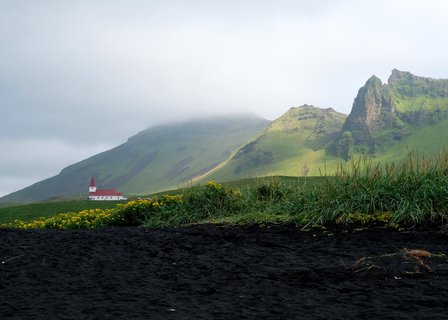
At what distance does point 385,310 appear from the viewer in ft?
12.6

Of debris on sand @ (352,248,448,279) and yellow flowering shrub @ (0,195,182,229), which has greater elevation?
yellow flowering shrub @ (0,195,182,229)

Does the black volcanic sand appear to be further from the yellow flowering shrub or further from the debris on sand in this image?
the yellow flowering shrub

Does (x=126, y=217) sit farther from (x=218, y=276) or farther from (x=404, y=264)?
(x=404, y=264)

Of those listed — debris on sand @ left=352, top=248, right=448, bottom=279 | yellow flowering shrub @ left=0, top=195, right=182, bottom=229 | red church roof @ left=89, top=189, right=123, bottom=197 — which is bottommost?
red church roof @ left=89, top=189, right=123, bottom=197

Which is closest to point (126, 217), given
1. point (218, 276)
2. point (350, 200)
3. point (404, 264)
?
point (350, 200)

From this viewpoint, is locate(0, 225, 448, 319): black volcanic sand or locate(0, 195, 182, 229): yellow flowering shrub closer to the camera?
locate(0, 225, 448, 319): black volcanic sand

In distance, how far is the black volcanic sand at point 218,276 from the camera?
3887 millimetres

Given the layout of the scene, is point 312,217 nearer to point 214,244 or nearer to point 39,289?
point 214,244

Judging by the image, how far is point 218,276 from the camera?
5.09 m

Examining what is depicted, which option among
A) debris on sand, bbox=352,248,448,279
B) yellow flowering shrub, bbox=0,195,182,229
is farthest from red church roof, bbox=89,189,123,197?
debris on sand, bbox=352,248,448,279

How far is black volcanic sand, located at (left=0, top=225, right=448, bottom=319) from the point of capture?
3887mm

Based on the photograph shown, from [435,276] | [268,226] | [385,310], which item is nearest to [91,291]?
[385,310]

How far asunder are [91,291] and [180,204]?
7020 mm

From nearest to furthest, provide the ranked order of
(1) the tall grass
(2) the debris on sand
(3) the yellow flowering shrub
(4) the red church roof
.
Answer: (2) the debris on sand < (1) the tall grass < (3) the yellow flowering shrub < (4) the red church roof
